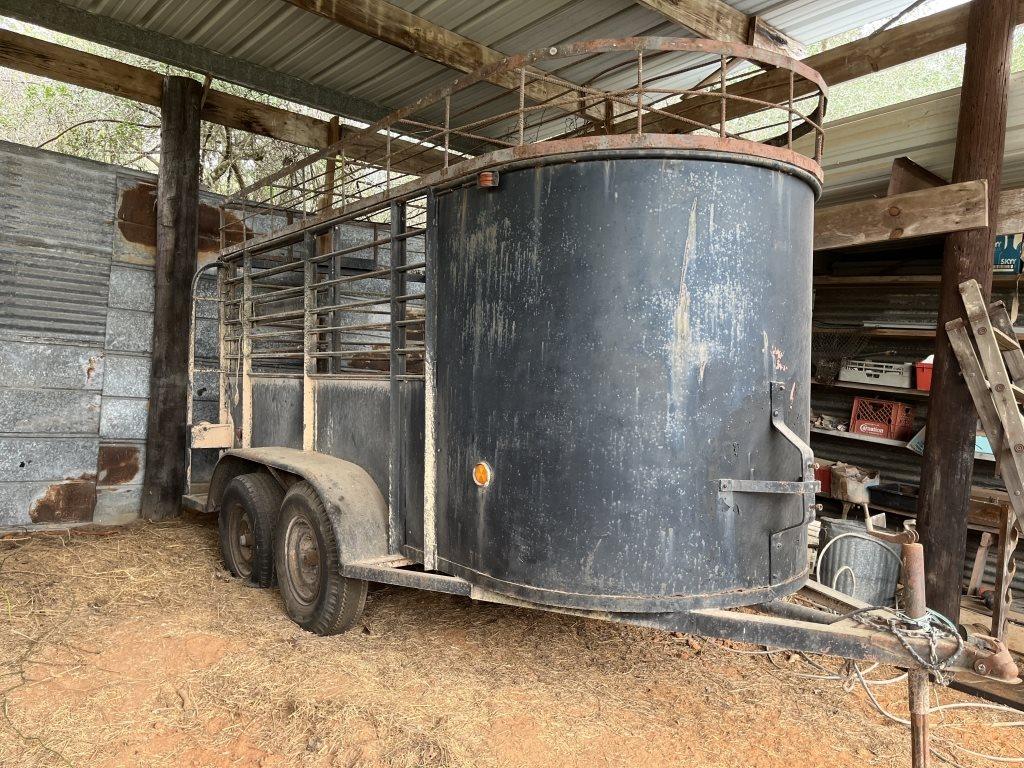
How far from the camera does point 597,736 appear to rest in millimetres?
3303

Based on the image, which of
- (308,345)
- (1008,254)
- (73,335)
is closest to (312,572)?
(308,345)

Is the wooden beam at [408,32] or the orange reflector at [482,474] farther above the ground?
the wooden beam at [408,32]

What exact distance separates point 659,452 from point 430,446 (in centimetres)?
129

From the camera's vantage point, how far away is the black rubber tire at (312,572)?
14.0ft

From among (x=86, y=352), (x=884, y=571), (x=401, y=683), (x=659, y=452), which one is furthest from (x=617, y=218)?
(x=86, y=352)

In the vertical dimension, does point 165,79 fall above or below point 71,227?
above

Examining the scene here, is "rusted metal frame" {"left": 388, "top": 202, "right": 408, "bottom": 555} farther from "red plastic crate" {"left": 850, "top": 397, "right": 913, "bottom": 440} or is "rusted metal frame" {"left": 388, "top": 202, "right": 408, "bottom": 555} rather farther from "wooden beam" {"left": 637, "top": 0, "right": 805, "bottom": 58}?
"red plastic crate" {"left": 850, "top": 397, "right": 913, "bottom": 440}

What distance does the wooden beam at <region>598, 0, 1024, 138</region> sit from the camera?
4941 mm

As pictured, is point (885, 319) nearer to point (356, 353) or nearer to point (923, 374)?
point (923, 374)

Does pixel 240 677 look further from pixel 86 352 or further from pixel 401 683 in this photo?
pixel 86 352

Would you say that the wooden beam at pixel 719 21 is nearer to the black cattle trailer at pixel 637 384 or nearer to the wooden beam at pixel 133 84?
the black cattle trailer at pixel 637 384

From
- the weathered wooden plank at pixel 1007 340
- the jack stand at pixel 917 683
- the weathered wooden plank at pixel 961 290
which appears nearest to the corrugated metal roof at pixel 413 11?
the weathered wooden plank at pixel 961 290

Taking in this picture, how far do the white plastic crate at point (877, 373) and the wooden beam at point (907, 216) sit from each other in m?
1.70

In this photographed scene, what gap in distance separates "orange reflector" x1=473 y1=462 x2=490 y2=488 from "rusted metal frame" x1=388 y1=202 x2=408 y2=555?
783 millimetres
